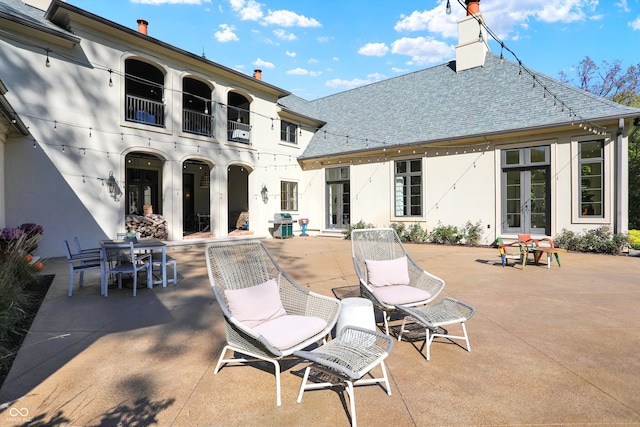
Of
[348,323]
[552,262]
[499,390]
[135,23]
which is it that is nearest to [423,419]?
[499,390]

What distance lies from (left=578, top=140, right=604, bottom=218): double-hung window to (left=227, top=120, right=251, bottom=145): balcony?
35.9 ft

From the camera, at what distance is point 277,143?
1427cm

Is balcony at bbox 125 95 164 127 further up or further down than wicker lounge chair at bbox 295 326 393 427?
further up

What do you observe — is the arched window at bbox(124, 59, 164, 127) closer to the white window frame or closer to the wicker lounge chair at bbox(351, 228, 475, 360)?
the wicker lounge chair at bbox(351, 228, 475, 360)

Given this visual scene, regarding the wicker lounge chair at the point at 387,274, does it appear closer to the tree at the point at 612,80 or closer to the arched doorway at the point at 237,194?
the arched doorway at the point at 237,194

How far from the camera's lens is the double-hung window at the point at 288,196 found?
48.3 feet

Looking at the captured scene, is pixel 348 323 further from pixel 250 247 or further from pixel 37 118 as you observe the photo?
pixel 37 118

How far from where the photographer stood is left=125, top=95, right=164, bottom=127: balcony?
10398mm

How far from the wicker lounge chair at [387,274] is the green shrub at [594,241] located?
7487mm

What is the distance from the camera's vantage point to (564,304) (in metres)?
4.30

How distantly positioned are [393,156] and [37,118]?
1083 centimetres

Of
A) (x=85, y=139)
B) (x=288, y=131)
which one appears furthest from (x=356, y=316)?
(x=288, y=131)

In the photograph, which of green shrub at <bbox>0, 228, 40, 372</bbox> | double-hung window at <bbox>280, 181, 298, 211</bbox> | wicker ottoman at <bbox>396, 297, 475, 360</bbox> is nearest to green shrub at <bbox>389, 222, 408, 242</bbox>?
double-hung window at <bbox>280, 181, 298, 211</bbox>

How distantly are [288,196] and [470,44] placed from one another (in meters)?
9.55
